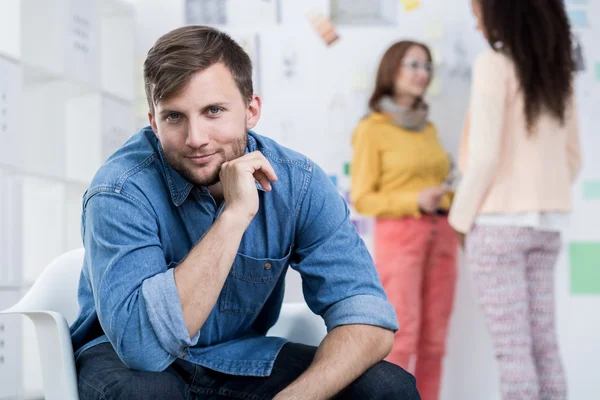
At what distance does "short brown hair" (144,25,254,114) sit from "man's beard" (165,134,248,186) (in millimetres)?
107

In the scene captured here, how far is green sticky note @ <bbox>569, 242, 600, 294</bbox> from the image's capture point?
334cm

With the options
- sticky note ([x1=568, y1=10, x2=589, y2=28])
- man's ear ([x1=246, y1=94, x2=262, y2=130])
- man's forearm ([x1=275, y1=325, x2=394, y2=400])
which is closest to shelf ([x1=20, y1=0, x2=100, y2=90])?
man's ear ([x1=246, y1=94, x2=262, y2=130])

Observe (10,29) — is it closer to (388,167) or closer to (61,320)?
(388,167)

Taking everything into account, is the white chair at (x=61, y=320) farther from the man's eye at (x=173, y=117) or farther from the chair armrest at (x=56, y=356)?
the man's eye at (x=173, y=117)

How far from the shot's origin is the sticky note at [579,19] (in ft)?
11.1

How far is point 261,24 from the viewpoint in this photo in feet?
11.2

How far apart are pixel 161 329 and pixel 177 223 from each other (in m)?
0.25

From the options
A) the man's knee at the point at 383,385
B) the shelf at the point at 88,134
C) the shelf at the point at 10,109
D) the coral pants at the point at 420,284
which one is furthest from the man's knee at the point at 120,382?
the shelf at the point at 88,134

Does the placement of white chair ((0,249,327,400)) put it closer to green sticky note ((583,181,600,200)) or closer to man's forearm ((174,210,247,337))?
man's forearm ((174,210,247,337))

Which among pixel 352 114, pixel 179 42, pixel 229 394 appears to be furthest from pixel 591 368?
pixel 179 42

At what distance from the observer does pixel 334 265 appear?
1.43 metres

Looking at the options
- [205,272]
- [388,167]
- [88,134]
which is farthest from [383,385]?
[88,134]

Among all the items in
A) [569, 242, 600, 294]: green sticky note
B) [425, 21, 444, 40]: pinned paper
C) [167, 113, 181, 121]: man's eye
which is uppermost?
[425, 21, 444, 40]: pinned paper

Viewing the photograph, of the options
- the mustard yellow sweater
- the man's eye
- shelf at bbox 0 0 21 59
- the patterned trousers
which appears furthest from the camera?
the mustard yellow sweater
